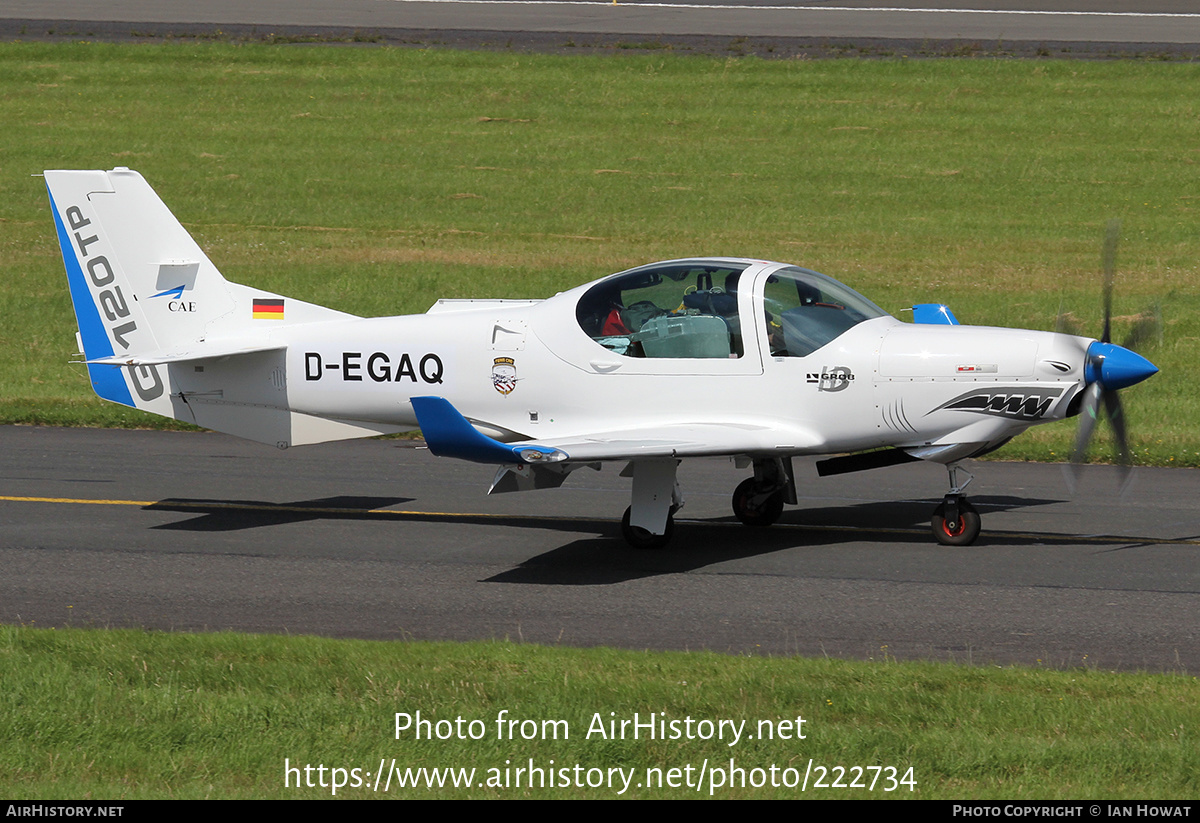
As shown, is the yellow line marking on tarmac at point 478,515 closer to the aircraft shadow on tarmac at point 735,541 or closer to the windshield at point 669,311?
the aircraft shadow on tarmac at point 735,541

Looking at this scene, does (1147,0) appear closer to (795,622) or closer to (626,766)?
(795,622)

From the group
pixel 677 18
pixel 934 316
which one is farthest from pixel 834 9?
pixel 934 316

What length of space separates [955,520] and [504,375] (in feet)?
12.7

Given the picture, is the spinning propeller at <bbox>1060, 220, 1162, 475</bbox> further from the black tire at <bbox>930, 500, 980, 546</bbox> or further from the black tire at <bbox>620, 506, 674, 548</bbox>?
the black tire at <bbox>620, 506, 674, 548</bbox>

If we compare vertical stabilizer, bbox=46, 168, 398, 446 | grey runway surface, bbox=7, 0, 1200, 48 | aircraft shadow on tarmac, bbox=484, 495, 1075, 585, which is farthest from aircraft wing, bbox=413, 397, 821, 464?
grey runway surface, bbox=7, 0, 1200, 48

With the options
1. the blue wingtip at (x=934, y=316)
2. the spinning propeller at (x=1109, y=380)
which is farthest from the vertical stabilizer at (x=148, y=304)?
the spinning propeller at (x=1109, y=380)

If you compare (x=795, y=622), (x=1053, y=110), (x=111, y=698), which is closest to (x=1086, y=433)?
(x=795, y=622)

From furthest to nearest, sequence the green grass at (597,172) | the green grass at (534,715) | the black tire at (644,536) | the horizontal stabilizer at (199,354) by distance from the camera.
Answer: the green grass at (597,172) < the horizontal stabilizer at (199,354) < the black tire at (644,536) < the green grass at (534,715)

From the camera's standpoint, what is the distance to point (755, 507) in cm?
1251

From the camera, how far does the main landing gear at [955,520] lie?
11.5 meters

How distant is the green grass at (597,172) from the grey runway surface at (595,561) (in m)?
4.25

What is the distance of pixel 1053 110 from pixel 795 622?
26.8m

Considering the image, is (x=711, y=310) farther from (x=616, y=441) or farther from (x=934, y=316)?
(x=934, y=316)

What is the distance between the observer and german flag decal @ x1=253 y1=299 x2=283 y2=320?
42.3ft
